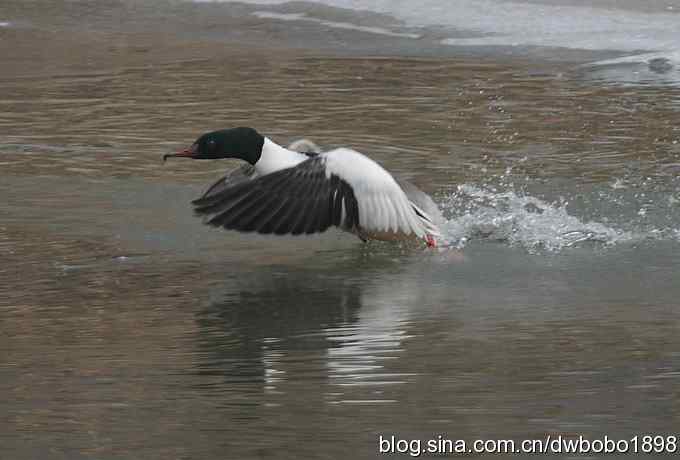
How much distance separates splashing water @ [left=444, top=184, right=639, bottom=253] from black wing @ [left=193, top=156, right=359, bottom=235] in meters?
0.71

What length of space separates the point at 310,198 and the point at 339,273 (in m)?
0.33

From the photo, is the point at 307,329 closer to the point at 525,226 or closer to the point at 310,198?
the point at 310,198

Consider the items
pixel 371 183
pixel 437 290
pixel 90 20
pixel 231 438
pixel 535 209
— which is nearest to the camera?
pixel 231 438

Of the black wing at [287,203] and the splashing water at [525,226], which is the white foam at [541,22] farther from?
the black wing at [287,203]

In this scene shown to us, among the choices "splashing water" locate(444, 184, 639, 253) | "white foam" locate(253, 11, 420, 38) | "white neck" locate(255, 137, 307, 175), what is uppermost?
"white foam" locate(253, 11, 420, 38)

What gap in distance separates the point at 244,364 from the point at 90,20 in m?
10.2

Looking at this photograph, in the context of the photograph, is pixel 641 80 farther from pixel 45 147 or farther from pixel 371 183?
pixel 371 183

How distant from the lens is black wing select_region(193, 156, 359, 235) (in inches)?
251

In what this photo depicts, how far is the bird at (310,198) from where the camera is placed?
641cm

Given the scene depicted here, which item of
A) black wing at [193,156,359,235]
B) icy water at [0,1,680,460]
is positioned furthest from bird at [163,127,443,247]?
icy water at [0,1,680,460]

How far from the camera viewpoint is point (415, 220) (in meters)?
6.79

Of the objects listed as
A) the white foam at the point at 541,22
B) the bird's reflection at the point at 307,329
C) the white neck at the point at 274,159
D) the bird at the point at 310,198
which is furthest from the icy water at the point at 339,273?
the white foam at the point at 541,22

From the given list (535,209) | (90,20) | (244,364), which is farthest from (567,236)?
(90,20)

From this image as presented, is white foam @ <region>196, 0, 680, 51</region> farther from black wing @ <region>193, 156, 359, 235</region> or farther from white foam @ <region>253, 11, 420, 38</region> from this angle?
black wing @ <region>193, 156, 359, 235</region>
